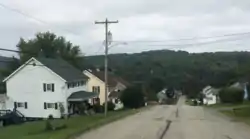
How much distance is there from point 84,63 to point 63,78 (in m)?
41.9

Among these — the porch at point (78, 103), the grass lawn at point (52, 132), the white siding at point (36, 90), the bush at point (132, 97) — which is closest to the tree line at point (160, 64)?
the bush at point (132, 97)

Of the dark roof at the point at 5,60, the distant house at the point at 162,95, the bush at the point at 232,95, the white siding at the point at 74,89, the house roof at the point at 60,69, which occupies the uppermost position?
the dark roof at the point at 5,60

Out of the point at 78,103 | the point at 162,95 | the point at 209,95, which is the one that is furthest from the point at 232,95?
the point at 162,95

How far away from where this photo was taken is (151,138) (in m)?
24.8

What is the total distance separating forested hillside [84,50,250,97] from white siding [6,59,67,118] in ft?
79.4

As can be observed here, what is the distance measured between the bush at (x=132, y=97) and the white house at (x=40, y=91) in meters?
7.25

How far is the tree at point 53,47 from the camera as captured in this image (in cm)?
9600

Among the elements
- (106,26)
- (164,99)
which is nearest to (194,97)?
(164,99)

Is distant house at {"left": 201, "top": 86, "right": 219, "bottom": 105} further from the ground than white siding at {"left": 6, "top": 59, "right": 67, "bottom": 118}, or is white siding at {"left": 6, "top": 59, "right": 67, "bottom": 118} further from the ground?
white siding at {"left": 6, "top": 59, "right": 67, "bottom": 118}

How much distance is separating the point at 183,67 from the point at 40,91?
190ft

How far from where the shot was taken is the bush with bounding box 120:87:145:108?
224ft

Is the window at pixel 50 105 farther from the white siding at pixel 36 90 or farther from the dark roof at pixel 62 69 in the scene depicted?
the dark roof at pixel 62 69

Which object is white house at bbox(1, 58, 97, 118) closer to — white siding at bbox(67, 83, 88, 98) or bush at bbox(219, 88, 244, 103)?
white siding at bbox(67, 83, 88, 98)

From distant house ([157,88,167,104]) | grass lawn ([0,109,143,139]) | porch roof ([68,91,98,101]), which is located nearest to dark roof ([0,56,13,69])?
porch roof ([68,91,98,101])
